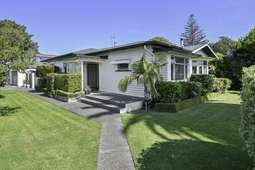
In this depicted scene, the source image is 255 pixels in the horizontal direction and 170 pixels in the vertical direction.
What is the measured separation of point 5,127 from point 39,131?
1737 millimetres

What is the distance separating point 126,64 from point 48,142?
9.58 metres

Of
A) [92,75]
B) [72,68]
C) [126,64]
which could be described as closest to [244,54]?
[126,64]

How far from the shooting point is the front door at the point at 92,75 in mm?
18625

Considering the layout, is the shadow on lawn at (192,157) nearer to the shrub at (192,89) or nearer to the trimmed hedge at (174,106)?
the trimmed hedge at (174,106)

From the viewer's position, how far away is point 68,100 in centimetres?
1447

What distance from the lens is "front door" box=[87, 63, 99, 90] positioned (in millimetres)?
18625

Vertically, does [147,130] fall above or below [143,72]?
below

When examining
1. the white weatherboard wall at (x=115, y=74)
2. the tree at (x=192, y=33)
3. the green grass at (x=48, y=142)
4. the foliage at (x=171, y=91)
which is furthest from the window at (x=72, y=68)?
the tree at (x=192, y=33)

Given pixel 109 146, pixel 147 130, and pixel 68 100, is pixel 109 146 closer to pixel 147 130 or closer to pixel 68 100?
pixel 147 130

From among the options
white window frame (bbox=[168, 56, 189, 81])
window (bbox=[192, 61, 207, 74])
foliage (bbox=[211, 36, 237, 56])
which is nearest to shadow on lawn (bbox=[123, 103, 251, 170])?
white window frame (bbox=[168, 56, 189, 81])

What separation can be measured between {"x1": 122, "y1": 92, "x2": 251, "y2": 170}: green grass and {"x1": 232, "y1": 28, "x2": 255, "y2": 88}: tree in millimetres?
13312

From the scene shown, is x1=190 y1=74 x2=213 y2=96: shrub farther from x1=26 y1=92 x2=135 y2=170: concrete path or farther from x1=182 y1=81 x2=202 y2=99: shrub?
x1=26 y1=92 x2=135 y2=170: concrete path

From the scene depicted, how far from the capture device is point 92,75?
18828 mm

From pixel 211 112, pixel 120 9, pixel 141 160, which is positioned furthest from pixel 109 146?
pixel 120 9
